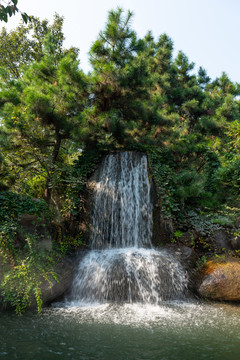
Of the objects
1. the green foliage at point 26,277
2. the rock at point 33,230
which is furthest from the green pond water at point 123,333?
the rock at point 33,230

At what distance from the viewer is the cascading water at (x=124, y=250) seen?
5.15m

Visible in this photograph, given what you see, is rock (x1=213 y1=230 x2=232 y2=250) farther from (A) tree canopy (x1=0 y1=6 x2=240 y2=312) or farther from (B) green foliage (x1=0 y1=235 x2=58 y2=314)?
(B) green foliage (x1=0 y1=235 x2=58 y2=314)

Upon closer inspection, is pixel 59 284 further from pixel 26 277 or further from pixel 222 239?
pixel 222 239

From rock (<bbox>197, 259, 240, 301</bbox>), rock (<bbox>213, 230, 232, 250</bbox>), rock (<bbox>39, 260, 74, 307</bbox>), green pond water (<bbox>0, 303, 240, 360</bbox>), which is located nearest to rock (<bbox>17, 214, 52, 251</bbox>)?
rock (<bbox>39, 260, 74, 307</bbox>)

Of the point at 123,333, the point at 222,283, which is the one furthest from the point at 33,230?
the point at 222,283

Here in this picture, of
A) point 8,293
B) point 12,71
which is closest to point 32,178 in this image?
point 8,293

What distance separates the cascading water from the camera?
515 cm

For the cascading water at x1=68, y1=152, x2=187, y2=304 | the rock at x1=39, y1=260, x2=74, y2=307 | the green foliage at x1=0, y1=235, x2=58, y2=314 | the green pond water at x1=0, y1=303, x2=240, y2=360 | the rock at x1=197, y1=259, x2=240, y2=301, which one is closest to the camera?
the green pond water at x1=0, y1=303, x2=240, y2=360

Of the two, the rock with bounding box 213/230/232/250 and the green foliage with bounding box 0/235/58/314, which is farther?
the rock with bounding box 213/230/232/250

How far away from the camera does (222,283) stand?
4949mm

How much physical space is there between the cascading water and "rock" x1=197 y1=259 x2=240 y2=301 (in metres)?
0.49

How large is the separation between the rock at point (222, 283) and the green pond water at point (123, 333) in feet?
0.96

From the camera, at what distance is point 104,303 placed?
491 cm

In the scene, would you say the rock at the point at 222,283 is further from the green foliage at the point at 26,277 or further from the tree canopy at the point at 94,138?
the green foliage at the point at 26,277
